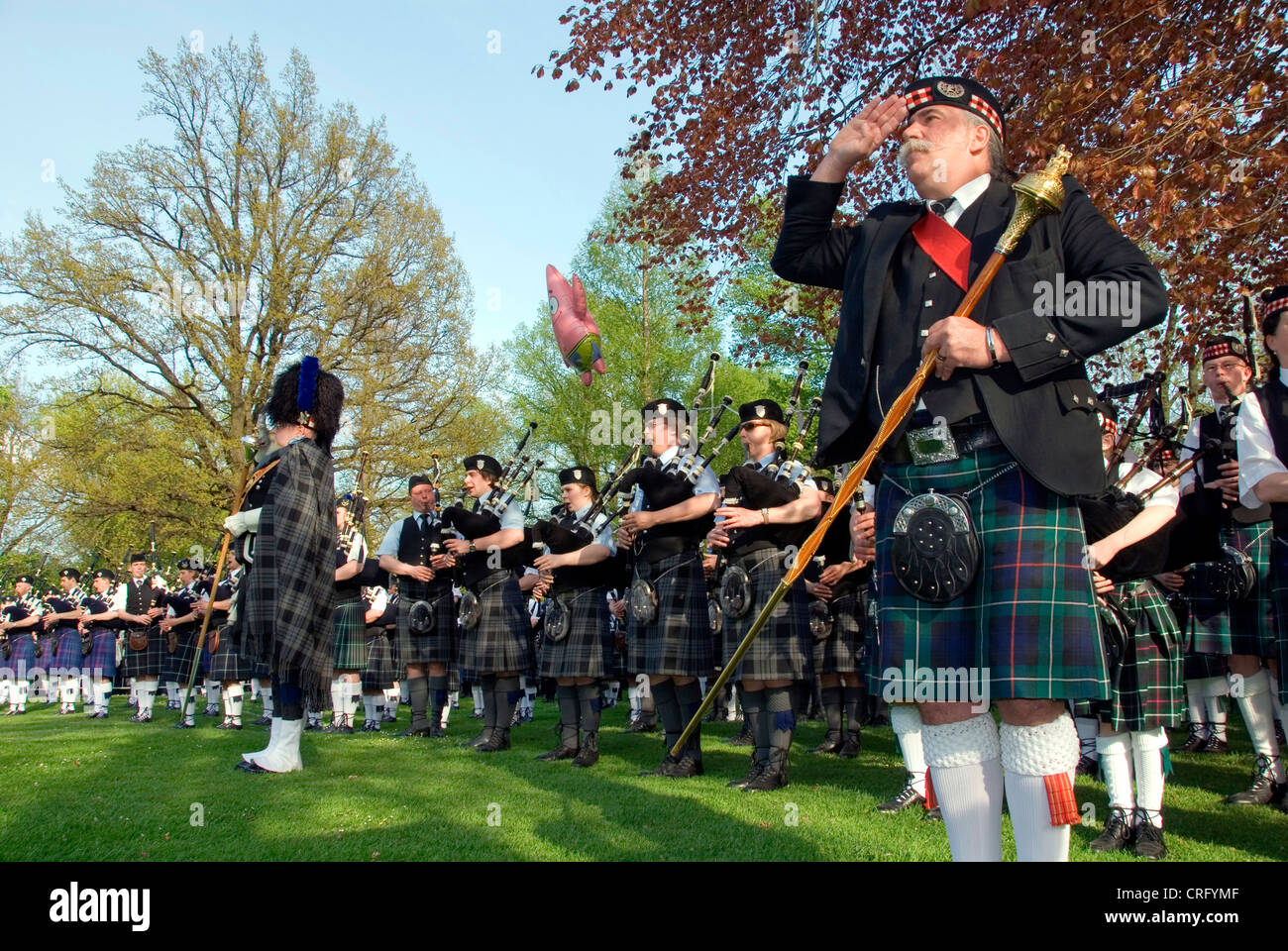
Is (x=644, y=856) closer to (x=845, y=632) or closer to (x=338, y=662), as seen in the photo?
(x=845, y=632)

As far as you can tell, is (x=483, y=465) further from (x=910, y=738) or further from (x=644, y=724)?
(x=910, y=738)

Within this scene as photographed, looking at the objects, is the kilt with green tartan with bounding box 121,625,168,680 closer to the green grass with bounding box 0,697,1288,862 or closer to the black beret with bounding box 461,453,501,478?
the green grass with bounding box 0,697,1288,862

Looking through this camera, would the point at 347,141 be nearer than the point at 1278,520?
No

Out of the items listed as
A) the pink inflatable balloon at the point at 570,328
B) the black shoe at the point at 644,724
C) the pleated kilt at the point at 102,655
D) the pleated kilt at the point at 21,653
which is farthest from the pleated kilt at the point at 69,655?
the black shoe at the point at 644,724

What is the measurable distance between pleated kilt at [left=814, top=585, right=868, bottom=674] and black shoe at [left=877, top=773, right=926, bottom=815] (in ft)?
6.34

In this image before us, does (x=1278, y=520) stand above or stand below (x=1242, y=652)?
above

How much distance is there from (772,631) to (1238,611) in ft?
7.94

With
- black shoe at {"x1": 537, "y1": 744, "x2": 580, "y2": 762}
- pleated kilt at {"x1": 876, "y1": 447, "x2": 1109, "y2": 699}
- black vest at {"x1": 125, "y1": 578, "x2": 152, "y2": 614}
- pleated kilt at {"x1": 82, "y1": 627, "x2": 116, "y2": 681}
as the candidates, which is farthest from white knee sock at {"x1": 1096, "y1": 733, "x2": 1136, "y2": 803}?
pleated kilt at {"x1": 82, "y1": 627, "x2": 116, "y2": 681}

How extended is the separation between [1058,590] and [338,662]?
8.39 m

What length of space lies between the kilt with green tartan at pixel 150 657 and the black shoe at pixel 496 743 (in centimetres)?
610

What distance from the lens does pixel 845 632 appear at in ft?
23.4

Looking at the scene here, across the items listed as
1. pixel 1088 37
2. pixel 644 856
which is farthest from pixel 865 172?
pixel 644 856

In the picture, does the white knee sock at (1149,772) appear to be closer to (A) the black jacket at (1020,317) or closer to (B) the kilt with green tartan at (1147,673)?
(B) the kilt with green tartan at (1147,673)

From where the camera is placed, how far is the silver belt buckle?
2467 mm
